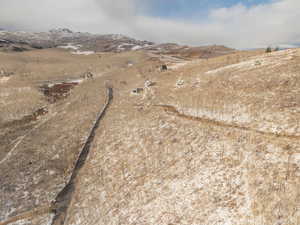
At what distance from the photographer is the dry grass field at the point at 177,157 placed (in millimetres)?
12000

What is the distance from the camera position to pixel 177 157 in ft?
55.6

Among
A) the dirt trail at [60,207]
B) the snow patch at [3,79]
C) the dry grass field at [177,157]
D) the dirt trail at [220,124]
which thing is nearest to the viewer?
the dry grass field at [177,157]

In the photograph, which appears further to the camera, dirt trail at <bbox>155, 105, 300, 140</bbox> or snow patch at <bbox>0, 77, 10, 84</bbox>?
snow patch at <bbox>0, 77, 10, 84</bbox>

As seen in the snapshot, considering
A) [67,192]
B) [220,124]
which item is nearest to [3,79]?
[67,192]

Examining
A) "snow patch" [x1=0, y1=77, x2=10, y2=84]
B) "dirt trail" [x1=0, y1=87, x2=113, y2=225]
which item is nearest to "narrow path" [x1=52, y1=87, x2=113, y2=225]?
"dirt trail" [x1=0, y1=87, x2=113, y2=225]

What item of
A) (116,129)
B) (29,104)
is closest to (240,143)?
(116,129)

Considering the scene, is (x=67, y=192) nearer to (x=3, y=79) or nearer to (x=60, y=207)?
(x=60, y=207)

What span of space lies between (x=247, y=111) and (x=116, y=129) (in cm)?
1600

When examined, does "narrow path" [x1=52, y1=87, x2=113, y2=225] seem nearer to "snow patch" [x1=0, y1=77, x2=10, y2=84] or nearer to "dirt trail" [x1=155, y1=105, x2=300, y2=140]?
"dirt trail" [x1=155, y1=105, x2=300, y2=140]

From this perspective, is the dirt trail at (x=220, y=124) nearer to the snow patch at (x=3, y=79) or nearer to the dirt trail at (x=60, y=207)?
the dirt trail at (x=60, y=207)

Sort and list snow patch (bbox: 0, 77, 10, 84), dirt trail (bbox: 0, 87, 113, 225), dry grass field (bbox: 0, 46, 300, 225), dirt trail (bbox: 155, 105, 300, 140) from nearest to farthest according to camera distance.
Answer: dry grass field (bbox: 0, 46, 300, 225)
dirt trail (bbox: 155, 105, 300, 140)
dirt trail (bbox: 0, 87, 113, 225)
snow patch (bbox: 0, 77, 10, 84)

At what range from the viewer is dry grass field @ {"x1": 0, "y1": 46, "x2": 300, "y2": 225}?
12.0 metres

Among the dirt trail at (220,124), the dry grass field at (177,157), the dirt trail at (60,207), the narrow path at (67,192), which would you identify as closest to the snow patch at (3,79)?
the dry grass field at (177,157)

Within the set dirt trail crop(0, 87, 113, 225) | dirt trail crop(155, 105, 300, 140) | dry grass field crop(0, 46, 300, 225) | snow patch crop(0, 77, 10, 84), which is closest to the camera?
dry grass field crop(0, 46, 300, 225)
